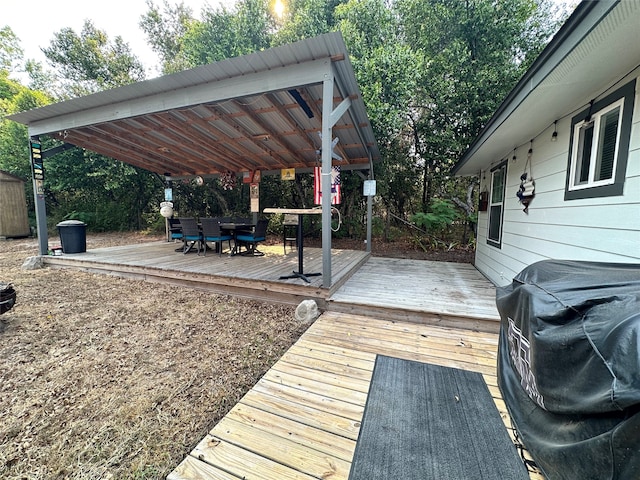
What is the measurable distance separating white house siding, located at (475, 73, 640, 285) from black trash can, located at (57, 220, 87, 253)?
337 inches

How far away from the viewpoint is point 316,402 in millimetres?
1711

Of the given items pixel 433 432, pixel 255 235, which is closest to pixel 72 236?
pixel 255 235

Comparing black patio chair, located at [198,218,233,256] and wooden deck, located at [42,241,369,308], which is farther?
black patio chair, located at [198,218,233,256]

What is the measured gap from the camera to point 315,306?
3.17 metres

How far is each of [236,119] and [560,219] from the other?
515 cm

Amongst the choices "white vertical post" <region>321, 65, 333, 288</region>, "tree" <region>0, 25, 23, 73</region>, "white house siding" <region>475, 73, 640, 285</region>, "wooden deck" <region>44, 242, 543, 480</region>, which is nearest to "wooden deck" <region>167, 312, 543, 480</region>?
"wooden deck" <region>44, 242, 543, 480</region>

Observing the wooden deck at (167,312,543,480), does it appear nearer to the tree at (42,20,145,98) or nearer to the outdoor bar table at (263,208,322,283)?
the outdoor bar table at (263,208,322,283)

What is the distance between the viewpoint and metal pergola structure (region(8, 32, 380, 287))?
305 cm

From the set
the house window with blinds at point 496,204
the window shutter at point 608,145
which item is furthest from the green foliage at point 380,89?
the window shutter at point 608,145

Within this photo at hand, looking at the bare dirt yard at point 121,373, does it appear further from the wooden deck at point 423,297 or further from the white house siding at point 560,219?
the white house siding at point 560,219

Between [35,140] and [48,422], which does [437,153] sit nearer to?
[48,422]

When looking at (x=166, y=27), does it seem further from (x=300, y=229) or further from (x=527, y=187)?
(x=527, y=187)

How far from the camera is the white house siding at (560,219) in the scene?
1.80 meters

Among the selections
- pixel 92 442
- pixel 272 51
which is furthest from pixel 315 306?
pixel 272 51
